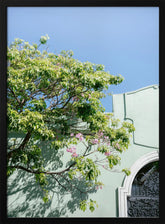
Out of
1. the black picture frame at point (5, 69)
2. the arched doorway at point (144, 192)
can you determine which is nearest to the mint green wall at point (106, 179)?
the arched doorway at point (144, 192)

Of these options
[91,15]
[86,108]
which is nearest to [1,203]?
[86,108]

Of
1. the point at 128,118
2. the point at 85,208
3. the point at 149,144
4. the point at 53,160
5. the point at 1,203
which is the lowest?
the point at 85,208

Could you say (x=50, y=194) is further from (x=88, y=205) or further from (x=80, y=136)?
(x=80, y=136)

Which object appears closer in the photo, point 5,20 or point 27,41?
point 5,20

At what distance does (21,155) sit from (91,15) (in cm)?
156

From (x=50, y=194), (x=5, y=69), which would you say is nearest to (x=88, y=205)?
(x=50, y=194)

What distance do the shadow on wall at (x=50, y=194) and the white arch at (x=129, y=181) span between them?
347mm

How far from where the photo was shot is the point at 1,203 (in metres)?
1.52

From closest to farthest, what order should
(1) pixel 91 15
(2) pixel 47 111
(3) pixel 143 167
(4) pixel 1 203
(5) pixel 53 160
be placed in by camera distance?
(4) pixel 1 203
(1) pixel 91 15
(2) pixel 47 111
(5) pixel 53 160
(3) pixel 143 167

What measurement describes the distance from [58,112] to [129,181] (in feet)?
3.97

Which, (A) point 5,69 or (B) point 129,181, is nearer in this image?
(A) point 5,69

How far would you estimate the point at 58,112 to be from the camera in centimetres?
210

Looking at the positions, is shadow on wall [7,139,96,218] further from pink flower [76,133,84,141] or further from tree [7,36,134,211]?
pink flower [76,133,84,141]
